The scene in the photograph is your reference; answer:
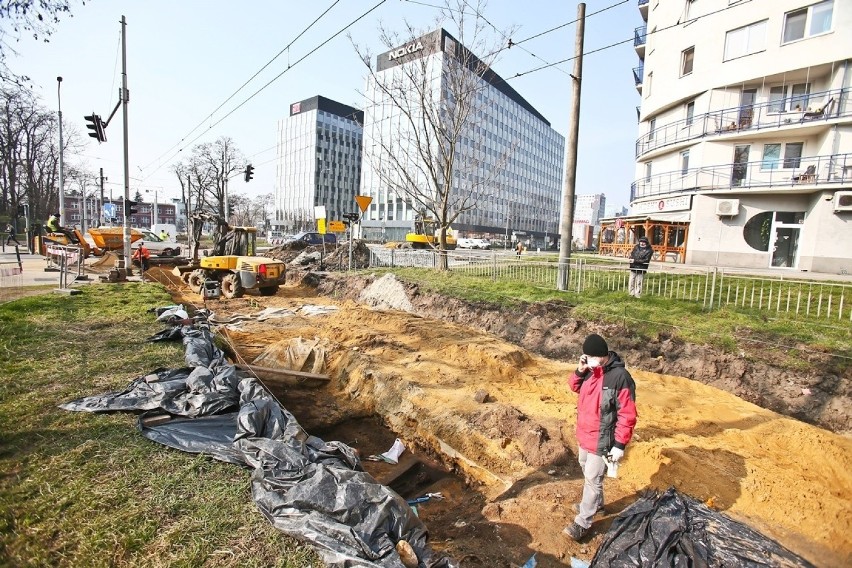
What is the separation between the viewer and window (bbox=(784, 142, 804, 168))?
1903 cm

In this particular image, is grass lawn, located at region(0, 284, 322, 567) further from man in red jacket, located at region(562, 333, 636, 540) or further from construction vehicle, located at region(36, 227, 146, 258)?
construction vehicle, located at region(36, 227, 146, 258)

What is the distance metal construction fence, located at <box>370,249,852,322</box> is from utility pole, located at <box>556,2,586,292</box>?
28cm

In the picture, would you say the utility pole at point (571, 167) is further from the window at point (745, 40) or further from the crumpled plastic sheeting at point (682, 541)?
the window at point (745, 40)

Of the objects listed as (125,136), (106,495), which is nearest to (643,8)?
(125,136)

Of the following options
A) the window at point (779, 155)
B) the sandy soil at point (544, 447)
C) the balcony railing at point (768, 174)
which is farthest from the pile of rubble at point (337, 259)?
the window at point (779, 155)

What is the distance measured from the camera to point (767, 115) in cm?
1911

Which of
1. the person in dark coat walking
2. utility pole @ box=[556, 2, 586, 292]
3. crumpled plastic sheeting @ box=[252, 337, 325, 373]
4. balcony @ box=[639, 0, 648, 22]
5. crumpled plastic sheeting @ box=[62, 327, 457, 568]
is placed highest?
balcony @ box=[639, 0, 648, 22]

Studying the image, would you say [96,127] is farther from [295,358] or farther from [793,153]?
[793,153]

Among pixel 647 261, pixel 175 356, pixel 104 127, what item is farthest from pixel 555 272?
pixel 104 127

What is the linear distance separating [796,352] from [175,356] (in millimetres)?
10196

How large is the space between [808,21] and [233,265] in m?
25.7

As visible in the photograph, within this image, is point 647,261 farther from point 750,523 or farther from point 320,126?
point 320,126

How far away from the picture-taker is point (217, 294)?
1426cm

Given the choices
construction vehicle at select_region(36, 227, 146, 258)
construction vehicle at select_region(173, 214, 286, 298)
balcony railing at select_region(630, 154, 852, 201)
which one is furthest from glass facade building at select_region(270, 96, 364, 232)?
balcony railing at select_region(630, 154, 852, 201)
